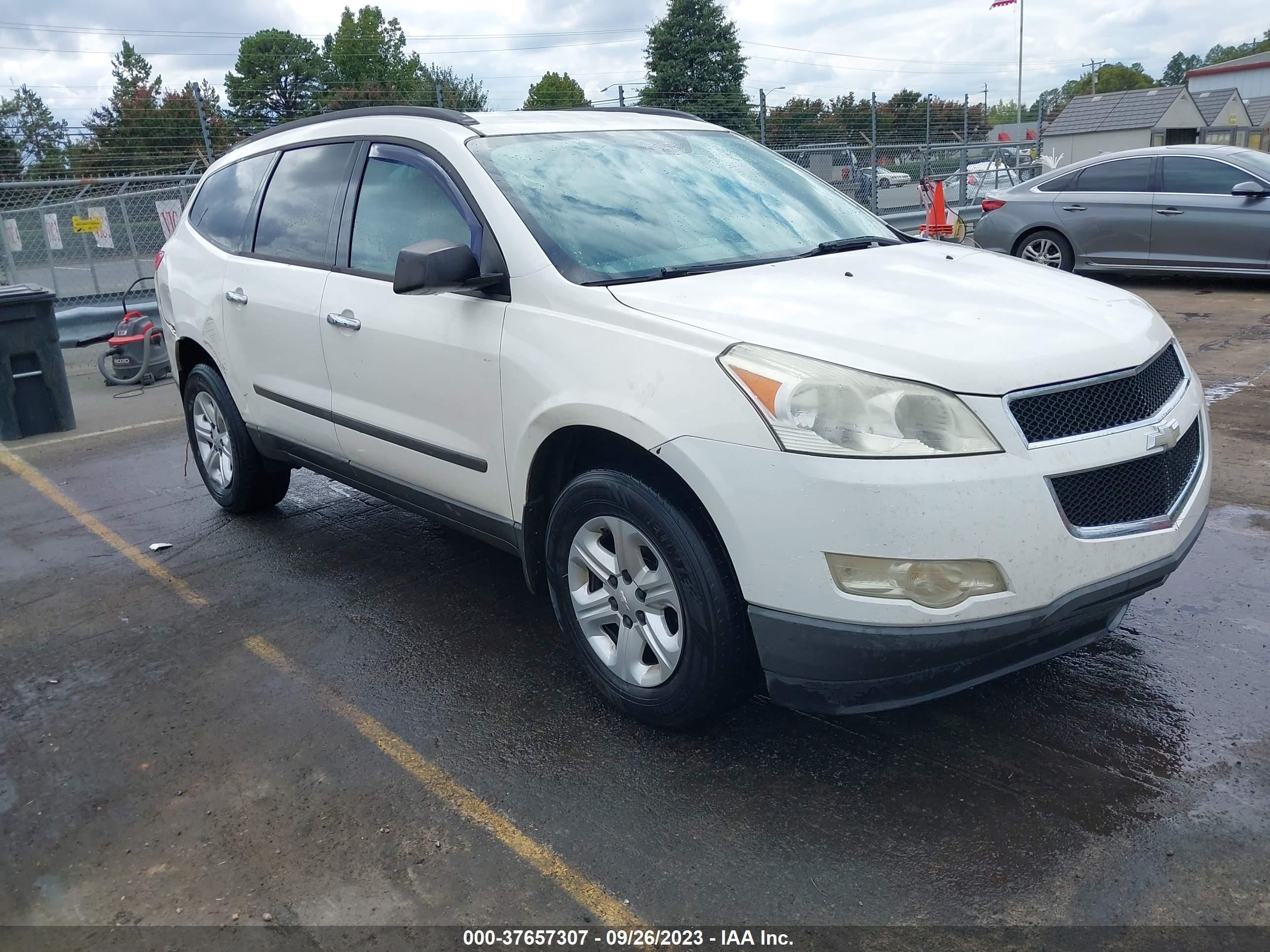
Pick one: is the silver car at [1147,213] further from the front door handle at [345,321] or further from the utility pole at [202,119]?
the utility pole at [202,119]

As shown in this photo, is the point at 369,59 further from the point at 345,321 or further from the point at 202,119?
the point at 345,321

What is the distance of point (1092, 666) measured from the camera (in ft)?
11.8

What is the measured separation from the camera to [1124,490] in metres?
2.84

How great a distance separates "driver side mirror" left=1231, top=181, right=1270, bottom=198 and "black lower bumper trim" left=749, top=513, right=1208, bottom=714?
9.26m

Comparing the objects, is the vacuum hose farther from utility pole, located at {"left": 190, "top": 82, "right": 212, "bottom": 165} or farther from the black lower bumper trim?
the black lower bumper trim

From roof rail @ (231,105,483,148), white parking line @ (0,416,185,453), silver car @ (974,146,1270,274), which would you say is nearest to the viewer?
roof rail @ (231,105,483,148)

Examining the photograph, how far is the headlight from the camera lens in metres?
2.66

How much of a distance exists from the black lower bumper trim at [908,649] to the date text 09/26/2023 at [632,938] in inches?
25.1

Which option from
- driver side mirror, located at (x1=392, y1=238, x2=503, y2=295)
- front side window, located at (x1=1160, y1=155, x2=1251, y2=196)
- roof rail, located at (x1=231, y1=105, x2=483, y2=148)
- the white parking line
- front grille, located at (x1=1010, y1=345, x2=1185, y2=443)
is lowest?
the white parking line

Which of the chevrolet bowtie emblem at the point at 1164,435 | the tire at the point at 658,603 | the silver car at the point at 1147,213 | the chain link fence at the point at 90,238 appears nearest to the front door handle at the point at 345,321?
the tire at the point at 658,603

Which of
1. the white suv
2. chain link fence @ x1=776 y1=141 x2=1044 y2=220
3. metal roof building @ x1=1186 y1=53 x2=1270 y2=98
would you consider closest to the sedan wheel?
chain link fence @ x1=776 y1=141 x2=1044 y2=220

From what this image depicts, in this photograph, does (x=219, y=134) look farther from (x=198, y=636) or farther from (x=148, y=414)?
(x=198, y=636)

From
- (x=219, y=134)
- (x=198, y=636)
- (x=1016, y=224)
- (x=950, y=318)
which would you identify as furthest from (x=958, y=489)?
(x=219, y=134)

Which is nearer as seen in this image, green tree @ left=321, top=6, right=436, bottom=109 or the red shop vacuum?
the red shop vacuum
